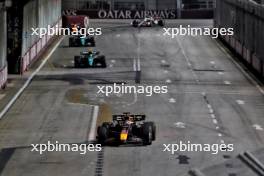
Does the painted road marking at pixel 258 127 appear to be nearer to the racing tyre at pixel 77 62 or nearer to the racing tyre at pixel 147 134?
the racing tyre at pixel 147 134

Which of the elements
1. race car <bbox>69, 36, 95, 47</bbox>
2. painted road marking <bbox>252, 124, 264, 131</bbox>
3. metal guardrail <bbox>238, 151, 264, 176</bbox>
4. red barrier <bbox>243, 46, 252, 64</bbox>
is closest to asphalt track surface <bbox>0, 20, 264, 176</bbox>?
painted road marking <bbox>252, 124, 264, 131</bbox>

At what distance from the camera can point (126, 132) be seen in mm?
37938

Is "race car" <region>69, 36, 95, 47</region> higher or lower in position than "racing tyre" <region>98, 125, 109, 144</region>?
higher

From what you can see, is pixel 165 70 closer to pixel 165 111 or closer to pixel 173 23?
pixel 165 111

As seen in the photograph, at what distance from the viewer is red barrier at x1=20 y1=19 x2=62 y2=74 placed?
63.1 meters

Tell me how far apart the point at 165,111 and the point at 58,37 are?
47.1 metres

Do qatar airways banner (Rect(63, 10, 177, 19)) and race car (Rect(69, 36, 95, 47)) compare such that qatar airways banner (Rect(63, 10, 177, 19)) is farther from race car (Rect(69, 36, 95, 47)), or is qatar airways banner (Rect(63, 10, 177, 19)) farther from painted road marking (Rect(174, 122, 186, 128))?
painted road marking (Rect(174, 122, 186, 128))

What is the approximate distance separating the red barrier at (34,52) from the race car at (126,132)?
24.9 metres

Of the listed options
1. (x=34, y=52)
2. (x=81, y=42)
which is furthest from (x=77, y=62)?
(x=81, y=42)

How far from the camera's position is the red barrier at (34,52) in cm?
6309

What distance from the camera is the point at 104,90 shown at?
182ft

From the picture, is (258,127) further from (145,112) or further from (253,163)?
(253,163)

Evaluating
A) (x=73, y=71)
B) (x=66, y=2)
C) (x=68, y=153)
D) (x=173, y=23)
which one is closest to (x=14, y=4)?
(x=73, y=71)

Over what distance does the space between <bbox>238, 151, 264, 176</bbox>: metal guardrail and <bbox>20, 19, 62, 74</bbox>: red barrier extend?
129ft
